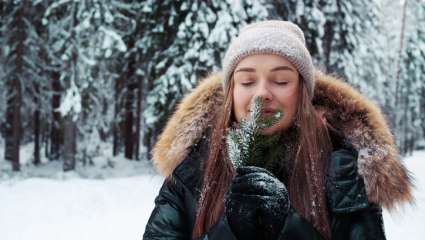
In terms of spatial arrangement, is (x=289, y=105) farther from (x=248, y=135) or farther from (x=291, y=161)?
(x=248, y=135)

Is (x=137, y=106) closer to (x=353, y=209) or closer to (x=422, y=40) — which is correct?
(x=353, y=209)

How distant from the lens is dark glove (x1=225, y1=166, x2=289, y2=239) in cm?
168

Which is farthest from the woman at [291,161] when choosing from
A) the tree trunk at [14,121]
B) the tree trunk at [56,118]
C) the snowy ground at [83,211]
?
the tree trunk at [14,121]

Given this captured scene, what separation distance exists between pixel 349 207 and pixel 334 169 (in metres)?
0.21

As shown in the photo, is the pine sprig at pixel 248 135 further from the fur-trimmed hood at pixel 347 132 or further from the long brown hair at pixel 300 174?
the fur-trimmed hood at pixel 347 132

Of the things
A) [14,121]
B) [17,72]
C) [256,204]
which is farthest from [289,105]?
[14,121]

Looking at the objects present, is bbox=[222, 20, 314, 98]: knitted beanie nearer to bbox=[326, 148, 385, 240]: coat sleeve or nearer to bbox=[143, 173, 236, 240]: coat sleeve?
bbox=[326, 148, 385, 240]: coat sleeve

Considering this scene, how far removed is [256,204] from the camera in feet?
5.62

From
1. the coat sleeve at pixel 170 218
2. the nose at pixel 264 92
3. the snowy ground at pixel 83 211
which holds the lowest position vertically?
the snowy ground at pixel 83 211

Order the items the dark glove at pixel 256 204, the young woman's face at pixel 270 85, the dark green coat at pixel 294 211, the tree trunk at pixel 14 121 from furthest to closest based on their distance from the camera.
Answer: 1. the tree trunk at pixel 14 121
2. the young woman's face at pixel 270 85
3. the dark green coat at pixel 294 211
4. the dark glove at pixel 256 204

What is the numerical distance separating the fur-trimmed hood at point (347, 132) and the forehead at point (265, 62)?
49 cm

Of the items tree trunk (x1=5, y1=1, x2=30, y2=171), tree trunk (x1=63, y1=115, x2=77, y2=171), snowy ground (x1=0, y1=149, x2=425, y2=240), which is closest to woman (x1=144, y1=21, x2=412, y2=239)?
snowy ground (x1=0, y1=149, x2=425, y2=240)

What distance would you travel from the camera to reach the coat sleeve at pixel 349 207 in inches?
82.9

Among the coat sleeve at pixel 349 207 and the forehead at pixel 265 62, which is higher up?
the forehead at pixel 265 62
